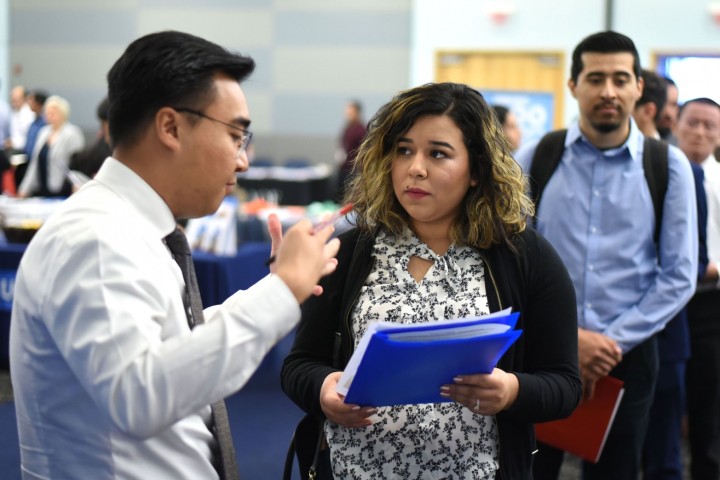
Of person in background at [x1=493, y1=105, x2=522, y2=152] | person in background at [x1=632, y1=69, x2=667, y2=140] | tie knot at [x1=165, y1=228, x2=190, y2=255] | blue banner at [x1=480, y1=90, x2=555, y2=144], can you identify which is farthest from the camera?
blue banner at [x1=480, y1=90, x2=555, y2=144]

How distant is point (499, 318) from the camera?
5.20ft

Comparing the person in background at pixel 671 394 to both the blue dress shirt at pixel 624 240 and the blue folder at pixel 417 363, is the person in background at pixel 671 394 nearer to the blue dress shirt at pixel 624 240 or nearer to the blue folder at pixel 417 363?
the blue dress shirt at pixel 624 240

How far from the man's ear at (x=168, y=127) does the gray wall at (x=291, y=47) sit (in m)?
11.5

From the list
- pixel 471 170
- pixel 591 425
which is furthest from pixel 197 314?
pixel 591 425

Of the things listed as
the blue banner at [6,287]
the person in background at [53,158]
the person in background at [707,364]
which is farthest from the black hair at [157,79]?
the person in background at [53,158]

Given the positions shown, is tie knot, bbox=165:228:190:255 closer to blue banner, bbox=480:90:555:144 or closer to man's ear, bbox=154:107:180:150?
man's ear, bbox=154:107:180:150

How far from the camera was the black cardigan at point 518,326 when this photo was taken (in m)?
1.88

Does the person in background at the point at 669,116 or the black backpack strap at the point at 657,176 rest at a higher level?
the person in background at the point at 669,116

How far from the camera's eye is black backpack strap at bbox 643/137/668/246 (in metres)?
2.86

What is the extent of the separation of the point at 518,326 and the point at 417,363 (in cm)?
43

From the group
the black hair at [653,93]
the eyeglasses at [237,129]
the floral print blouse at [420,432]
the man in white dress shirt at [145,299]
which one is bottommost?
the floral print blouse at [420,432]

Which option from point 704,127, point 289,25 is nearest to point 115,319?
point 704,127

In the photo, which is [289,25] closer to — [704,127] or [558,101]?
[558,101]

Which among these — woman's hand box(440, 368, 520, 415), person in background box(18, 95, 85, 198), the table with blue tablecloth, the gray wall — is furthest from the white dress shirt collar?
the gray wall
